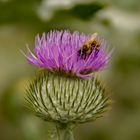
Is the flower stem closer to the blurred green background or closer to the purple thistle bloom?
the purple thistle bloom

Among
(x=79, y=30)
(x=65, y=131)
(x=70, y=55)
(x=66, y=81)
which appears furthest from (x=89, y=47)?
(x=79, y=30)

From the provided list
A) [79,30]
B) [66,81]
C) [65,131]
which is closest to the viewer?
[65,131]

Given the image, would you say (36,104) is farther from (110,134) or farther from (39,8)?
(110,134)

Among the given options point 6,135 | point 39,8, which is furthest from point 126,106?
point 39,8

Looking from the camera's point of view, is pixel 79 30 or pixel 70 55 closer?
pixel 70 55

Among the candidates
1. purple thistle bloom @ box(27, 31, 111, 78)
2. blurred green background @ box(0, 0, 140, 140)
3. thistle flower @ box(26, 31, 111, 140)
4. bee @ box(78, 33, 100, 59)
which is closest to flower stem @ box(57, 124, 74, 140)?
thistle flower @ box(26, 31, 111, 140)

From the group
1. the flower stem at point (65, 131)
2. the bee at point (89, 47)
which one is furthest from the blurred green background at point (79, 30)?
the flower stem at point (65, 131)

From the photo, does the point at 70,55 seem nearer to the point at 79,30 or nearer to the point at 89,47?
the point at 89,47

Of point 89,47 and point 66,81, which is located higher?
point 89,47
